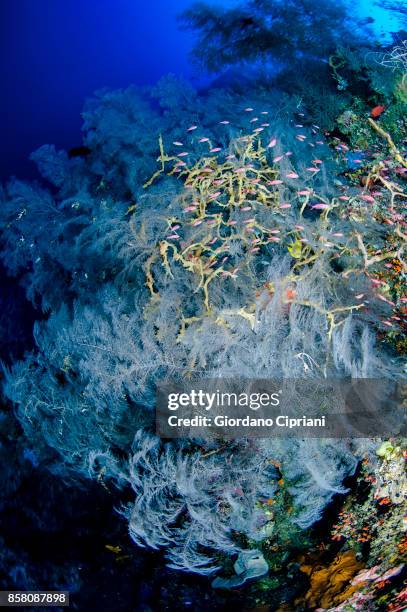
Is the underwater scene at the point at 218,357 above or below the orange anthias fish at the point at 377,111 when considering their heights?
below

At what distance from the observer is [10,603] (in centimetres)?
488

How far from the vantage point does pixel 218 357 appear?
3385 millimetres

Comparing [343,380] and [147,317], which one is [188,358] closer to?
[147,317]

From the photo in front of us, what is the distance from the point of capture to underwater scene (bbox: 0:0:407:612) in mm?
3340

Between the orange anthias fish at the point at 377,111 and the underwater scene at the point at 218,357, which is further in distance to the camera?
the orange anthias fish at the point at 377,111

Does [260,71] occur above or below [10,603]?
above

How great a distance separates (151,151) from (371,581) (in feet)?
19.7

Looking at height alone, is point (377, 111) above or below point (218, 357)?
above

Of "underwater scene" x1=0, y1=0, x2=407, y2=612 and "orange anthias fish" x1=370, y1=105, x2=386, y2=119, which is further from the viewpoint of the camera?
"orange anthias fish" x1=370, y1=105, x2=386, y2=119

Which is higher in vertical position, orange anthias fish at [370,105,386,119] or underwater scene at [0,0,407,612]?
orange anthias fish at [370,105,386,119]

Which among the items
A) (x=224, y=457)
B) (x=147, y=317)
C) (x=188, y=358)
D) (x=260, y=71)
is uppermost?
(x=260, y=71)

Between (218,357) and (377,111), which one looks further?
(377,111)

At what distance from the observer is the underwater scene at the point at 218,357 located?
3.34 metres

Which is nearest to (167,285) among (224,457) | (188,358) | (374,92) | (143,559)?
(188,358)
